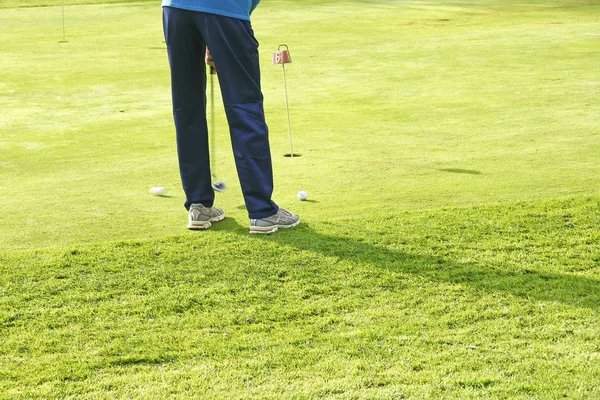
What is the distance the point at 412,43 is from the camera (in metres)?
13.8

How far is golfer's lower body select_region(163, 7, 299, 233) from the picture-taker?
16.2 ft

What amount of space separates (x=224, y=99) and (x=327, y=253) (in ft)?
3.57

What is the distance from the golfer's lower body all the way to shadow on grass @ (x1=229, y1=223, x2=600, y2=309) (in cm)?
31

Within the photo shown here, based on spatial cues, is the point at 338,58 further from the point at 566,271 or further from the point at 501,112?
the point at 566,271

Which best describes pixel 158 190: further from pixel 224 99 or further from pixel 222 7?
pixel 222 7

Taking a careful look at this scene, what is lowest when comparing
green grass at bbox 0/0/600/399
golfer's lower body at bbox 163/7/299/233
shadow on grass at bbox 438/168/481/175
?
green grass at bbox 0/0/600/399

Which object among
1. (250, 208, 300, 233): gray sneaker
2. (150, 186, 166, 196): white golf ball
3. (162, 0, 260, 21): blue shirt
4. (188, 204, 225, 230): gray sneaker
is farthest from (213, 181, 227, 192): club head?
(162, 0, 260, 21): blue shirt

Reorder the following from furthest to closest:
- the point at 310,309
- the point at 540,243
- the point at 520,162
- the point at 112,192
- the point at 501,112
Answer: the point at 501,112, the point at 520,162, the point at 112,192, the point at 540,243, the point at 310,309

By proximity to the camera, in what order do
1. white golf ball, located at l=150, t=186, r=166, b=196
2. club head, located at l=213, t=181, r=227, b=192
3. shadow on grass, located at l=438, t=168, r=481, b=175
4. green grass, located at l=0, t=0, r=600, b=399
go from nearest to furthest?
1. green grass, located at l=0, t=0, r=600, b=399
2. white golf ball, located at l=150, t=186, r=166, b=196
3. club head, located at l=213, t=181, r=227, b=192
4. shadow on grass, located at l=438, t=168, r=481, b=175

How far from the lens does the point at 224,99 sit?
503 cm

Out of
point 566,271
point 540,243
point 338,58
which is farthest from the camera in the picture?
point 338,58

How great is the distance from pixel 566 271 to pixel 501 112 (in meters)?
4.00

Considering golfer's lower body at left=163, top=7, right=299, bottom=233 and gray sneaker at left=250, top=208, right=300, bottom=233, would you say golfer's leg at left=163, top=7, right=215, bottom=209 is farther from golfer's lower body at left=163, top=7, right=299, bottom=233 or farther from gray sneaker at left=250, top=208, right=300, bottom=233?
gray sneaker at left=250, top=208, right=300, bottom=233

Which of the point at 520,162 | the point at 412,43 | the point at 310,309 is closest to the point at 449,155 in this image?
the point at 520,162
